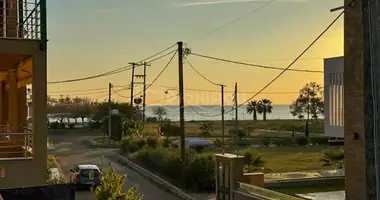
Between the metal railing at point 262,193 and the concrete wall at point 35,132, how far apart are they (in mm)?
6275

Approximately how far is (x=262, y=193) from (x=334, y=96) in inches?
149

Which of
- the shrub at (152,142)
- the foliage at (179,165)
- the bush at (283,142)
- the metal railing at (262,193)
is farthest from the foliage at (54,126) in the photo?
the metal railing at (262,193)

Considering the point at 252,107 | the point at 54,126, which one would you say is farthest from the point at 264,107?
the point at 54,126

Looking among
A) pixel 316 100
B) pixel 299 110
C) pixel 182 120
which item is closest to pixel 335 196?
pixel 182 120

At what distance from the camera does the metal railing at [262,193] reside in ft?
45.5

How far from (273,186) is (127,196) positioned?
784cm

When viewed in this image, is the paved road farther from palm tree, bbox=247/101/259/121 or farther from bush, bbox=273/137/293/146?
palm tree, bbox=247/101/259/121

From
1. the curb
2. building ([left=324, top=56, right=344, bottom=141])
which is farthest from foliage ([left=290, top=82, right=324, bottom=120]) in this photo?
building ([left=324, top=56, right=344, bottom=141])

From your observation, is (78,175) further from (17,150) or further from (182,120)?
(17,150)

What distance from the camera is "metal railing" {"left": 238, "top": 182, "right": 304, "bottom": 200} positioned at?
547 inches

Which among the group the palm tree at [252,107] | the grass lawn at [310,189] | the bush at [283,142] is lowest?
the grass lawn at [310,189]

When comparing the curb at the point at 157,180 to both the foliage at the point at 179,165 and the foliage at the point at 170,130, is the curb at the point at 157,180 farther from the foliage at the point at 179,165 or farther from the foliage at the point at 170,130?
the foliage at the point at 170,130

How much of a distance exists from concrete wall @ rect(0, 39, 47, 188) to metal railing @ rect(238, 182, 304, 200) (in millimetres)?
6275

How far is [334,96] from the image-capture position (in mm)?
12898
